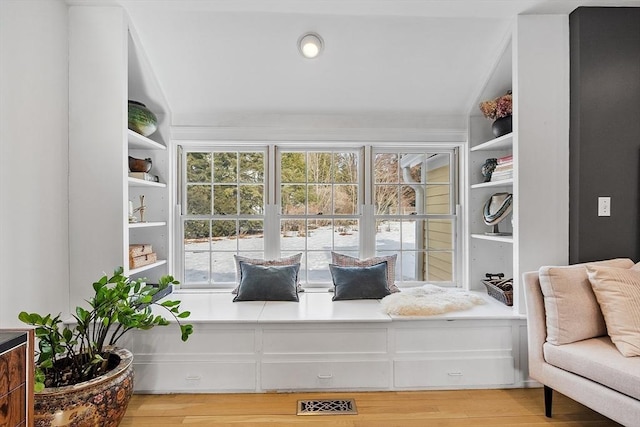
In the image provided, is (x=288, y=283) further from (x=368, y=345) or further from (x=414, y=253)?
(x=414, y=253)

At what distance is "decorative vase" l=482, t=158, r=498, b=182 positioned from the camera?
9.73ft

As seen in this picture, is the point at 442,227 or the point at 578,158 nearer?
the point at 578,158

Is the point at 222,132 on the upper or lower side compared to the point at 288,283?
upper

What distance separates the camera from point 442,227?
3.31 metres

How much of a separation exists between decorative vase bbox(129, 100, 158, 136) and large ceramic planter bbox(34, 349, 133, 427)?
1.63 m

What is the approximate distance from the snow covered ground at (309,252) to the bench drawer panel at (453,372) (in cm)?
101

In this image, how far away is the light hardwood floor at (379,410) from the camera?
2023 millimetres

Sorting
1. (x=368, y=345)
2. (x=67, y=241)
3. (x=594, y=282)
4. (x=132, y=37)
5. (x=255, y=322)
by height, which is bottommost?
(x=368, y=345)

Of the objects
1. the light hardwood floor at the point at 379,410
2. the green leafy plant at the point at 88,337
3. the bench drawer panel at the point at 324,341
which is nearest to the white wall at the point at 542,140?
the light hardwood floor at the point at 379,410

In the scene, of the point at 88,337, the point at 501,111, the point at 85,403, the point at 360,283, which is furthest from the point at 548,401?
the point at 88,337

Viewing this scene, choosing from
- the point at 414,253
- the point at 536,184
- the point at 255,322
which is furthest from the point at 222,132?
the point at 536,184

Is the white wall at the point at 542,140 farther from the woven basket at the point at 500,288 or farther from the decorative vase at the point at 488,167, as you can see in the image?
the decorative vase at the point at 488,167

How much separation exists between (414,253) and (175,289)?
2059 mm

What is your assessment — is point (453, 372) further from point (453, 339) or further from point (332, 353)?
point (332, 353)
